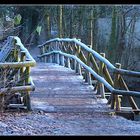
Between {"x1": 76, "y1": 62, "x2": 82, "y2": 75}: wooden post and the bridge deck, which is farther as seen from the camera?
{"x1": 76, "y1": 62, "x2": 82, "y2": 75}: wooden post

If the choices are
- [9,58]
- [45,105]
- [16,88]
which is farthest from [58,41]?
[16,88]

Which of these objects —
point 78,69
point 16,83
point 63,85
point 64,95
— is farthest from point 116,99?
point 78,69

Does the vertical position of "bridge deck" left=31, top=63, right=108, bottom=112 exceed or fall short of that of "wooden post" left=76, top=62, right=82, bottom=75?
it falls short

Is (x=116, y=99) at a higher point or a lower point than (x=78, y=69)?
lower

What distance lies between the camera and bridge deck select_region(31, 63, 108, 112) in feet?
26.7

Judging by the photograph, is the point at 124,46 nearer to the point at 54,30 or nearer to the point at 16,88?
the point at 54,30

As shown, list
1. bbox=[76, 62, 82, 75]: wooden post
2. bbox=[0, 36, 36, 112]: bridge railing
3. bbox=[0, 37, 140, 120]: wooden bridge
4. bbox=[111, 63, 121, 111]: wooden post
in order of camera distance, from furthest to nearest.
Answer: bbox=[76, 62, 82, 75]: wooden post < bbox=[111, 63, 121, 111]: wooden post < bbox=[0, 37, 140, 120]: wooden bridge < bbox=[0, 36, 36, 112]: bridge railing

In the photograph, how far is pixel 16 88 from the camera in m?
6.79

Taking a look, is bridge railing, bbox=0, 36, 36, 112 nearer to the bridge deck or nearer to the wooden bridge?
the wooden bridge

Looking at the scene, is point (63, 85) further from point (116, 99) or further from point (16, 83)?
point (16, 83)

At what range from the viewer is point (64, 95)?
31.4 feet

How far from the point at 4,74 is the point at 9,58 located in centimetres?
318

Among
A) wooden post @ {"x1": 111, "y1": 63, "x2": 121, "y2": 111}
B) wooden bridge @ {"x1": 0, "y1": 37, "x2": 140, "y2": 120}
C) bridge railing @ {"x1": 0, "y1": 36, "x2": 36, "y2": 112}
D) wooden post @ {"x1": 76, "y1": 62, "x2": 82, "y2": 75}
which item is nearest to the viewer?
bridge railing @ {"x1": 0, "y1": 36, "x2": 36, "y2": 112}

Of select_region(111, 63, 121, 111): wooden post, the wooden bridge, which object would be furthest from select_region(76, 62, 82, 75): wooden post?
select_region(111, 63, 121, 111): wooden post
